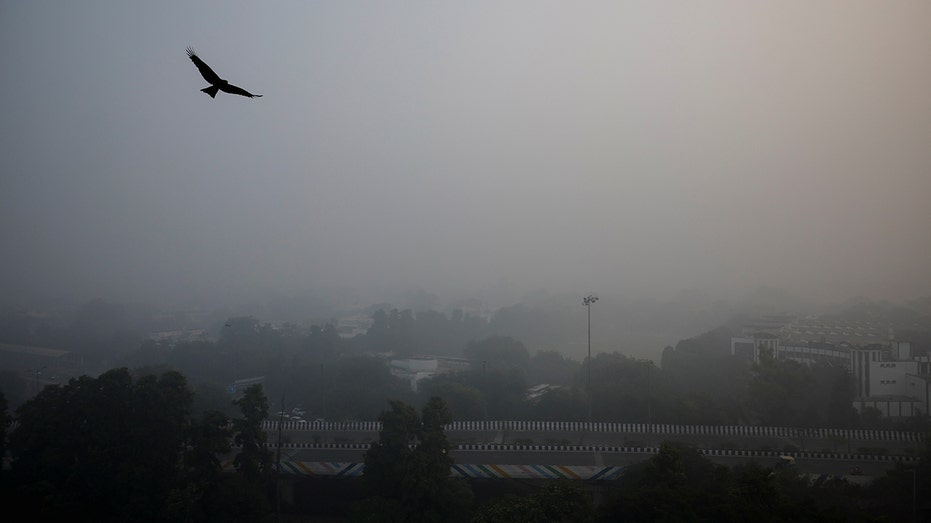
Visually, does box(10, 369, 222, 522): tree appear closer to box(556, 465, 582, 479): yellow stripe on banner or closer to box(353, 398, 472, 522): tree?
box(353, 398, 472, 522): tree

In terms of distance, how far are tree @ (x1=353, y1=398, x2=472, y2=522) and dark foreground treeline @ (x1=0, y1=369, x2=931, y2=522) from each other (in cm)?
2

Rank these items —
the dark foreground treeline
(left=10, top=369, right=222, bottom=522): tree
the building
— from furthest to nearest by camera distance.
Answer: the building, (left=10, top=369, right=222, bottom=522): tree, the dark foreground treeline

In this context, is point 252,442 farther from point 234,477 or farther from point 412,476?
point 412,476

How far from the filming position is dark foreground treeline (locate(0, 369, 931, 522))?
9.60 metres

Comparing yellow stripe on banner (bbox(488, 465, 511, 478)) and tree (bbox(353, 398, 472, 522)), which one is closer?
tree (bbox(353, 398, 472, 522))

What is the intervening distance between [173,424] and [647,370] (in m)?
13.5

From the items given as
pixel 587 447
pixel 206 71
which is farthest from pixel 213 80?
pixel 587 447

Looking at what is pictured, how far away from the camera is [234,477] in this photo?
10.8 metres

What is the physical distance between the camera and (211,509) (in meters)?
10.3

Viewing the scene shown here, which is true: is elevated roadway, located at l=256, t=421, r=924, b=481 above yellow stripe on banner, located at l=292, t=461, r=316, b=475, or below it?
above

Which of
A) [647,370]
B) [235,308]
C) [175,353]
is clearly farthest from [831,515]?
[235,308]

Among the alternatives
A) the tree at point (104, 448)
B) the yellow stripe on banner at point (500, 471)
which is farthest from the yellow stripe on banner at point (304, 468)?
the yellow stripe on banner at point (500, 471)

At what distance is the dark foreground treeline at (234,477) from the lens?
9.60m

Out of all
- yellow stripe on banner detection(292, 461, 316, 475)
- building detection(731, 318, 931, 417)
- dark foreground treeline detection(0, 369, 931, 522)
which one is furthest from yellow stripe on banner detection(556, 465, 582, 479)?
building detection(731, 318, 931, 417)
